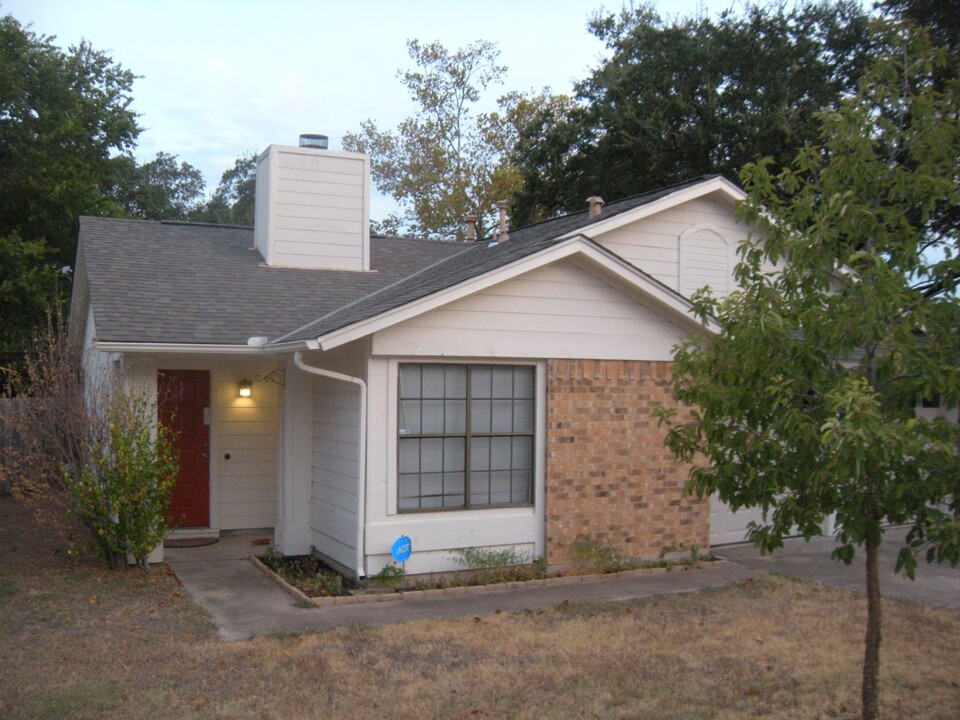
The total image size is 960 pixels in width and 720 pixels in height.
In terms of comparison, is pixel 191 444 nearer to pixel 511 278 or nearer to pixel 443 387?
pixel 443 387

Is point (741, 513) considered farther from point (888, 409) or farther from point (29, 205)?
point (29, 205)

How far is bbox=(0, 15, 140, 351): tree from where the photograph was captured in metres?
23.1

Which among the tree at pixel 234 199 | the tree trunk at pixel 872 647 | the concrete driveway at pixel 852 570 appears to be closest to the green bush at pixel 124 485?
the concrete driveway at pixel 852 570

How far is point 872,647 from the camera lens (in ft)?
17.9

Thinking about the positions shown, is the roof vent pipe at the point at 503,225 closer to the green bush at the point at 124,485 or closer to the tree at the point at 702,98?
the green bush at the point at 124,485

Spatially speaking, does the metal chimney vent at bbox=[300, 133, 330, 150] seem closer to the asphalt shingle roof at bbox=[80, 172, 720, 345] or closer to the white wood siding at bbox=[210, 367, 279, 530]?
the asphalt shingle roof at bbox=[80, 172, 720, 345]

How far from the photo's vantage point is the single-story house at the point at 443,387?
9508 mm

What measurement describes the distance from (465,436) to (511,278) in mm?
1746

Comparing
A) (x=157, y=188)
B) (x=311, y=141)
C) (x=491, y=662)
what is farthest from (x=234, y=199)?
(x=491, y=662)

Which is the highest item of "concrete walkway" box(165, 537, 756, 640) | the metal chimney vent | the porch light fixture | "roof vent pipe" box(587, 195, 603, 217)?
the metal chimney vent

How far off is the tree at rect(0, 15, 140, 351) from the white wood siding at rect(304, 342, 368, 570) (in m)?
15.2

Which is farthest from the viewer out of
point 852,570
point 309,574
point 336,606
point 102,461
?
point 852,570

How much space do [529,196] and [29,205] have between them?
43.2ft

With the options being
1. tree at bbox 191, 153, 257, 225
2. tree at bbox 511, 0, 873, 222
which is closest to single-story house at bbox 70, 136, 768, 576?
tree at bbox 511, 0, 873, 222
